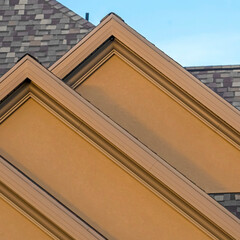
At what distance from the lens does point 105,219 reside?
44.4 ft

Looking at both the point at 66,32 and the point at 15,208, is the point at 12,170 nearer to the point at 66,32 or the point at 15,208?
the point at 15,208

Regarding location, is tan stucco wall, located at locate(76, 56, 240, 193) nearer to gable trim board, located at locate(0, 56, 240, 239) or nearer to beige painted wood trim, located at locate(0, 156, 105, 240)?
gable trim board, located at locate(0, 56, 240, 239)

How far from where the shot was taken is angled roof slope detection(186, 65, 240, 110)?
63.3ft

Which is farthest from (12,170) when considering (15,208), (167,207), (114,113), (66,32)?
(66,32)

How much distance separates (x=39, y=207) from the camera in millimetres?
12469

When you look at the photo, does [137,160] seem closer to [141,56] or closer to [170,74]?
[170,74]

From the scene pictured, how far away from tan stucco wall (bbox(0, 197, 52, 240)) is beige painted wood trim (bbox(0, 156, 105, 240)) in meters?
0.08

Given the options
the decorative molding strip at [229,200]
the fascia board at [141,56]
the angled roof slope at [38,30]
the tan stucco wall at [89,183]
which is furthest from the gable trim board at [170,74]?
the tan stucco wall at [89,183]

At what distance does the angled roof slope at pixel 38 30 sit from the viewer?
19625 mm

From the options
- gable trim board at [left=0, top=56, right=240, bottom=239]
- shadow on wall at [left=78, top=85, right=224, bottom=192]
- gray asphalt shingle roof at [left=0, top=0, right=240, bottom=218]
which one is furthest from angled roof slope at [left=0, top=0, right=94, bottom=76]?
gable trim board at [left=0, top=56, right=240, bottom=239]

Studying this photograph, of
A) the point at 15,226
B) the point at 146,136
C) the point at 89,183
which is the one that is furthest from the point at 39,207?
the point at 146,136

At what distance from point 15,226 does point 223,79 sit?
28.2 feet

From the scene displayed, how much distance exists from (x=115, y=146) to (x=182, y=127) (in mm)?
3774

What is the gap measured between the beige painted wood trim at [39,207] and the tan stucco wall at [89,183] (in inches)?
43.3
